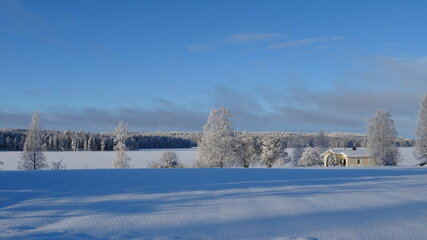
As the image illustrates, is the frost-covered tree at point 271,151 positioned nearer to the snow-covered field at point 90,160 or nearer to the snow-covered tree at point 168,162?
the snow-covered field at point 90,160

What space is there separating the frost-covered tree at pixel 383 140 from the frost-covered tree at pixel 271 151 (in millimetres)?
14375

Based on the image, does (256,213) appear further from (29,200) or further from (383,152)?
(383,152)

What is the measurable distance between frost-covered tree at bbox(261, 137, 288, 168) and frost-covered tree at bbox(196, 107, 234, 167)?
1291 centimetres

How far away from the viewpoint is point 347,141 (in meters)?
129

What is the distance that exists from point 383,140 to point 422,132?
5.06m

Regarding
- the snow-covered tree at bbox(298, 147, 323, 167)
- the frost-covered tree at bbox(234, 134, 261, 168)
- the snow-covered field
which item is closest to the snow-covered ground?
the snow-covered field

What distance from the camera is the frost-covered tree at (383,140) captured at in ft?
135

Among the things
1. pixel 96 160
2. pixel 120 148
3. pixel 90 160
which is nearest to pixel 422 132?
pixel 120 148

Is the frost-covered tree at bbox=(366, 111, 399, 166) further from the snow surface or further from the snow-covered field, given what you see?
the snow surface

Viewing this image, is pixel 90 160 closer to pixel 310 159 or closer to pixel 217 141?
pixel 217 141

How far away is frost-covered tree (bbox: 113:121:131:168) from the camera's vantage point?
4528 centimetres

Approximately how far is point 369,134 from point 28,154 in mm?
34767

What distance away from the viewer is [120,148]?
151 ft

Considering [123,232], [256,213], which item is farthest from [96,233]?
[256,213]
